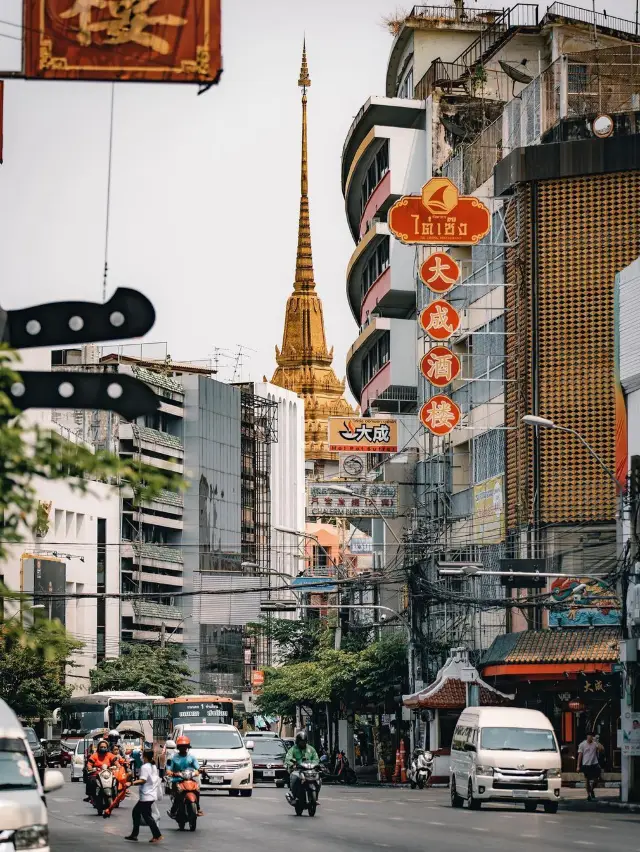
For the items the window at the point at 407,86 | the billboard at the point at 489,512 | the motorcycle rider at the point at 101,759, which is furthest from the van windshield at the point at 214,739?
the window at the point at 407,86

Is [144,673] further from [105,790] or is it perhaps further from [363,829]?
[363,829]

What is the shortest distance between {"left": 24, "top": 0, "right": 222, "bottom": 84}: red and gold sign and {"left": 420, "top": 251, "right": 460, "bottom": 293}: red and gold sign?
45.5 metres

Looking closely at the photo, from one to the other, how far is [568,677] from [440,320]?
13.8 metres

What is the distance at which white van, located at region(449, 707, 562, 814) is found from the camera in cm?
3662

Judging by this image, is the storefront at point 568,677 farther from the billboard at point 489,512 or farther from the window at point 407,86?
the window at point 407,86

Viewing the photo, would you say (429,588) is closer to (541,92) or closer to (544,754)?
(541,92)

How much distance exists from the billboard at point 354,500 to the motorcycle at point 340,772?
9.14 metres

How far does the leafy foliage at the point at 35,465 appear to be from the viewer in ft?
38.9

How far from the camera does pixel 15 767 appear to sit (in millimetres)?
18922

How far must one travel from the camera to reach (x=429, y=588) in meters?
58.7

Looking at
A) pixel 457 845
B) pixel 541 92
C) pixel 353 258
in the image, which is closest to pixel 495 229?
pixel 541 92

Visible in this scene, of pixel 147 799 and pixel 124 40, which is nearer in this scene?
pixel 124 40

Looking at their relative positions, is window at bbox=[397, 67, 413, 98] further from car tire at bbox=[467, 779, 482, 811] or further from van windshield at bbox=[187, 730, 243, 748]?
car tire at bbox=[467, 779, 482, 811]

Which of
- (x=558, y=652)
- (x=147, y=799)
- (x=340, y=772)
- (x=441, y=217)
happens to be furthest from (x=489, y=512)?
(x=147, y=799)
